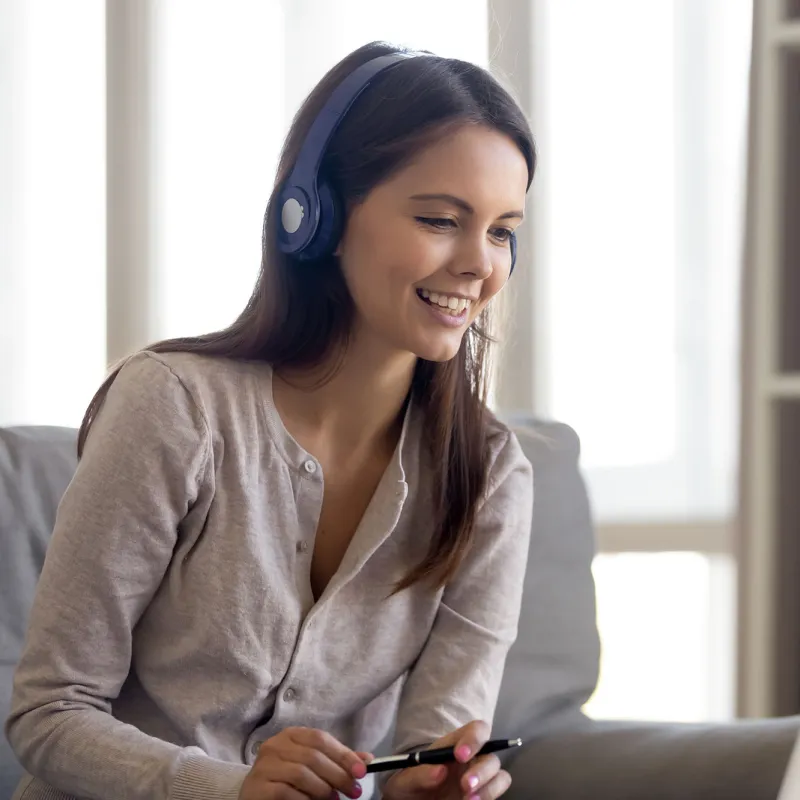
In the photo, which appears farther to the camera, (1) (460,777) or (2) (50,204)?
(2) (50,204)

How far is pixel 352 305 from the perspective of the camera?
1247 mm

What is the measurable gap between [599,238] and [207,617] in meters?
1.35

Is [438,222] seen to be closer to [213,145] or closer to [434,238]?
[434,238]

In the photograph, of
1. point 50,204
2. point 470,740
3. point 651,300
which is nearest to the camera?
point 470,740

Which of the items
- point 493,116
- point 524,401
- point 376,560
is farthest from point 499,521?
point 524,401

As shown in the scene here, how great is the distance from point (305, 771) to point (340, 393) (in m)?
0.44

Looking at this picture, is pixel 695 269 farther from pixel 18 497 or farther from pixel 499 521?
pixel 18 497

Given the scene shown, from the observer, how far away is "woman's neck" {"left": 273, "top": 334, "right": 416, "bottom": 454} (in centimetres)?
125

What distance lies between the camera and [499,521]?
1320mm

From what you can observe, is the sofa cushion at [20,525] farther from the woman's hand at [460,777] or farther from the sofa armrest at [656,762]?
the sofa armrest at [656,762]

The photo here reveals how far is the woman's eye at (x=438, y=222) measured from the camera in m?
1.16

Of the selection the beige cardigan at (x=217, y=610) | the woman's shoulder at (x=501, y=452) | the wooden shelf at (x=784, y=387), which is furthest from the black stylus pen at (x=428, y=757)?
the wooden shelf at (x=784, y=387)

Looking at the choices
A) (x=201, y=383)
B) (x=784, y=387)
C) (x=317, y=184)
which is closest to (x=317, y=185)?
(x=317, y=184)

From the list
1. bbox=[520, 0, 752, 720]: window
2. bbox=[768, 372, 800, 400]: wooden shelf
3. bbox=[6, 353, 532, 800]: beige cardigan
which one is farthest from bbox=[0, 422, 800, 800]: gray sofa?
bbox=[520, 0, 752, 720]: window
